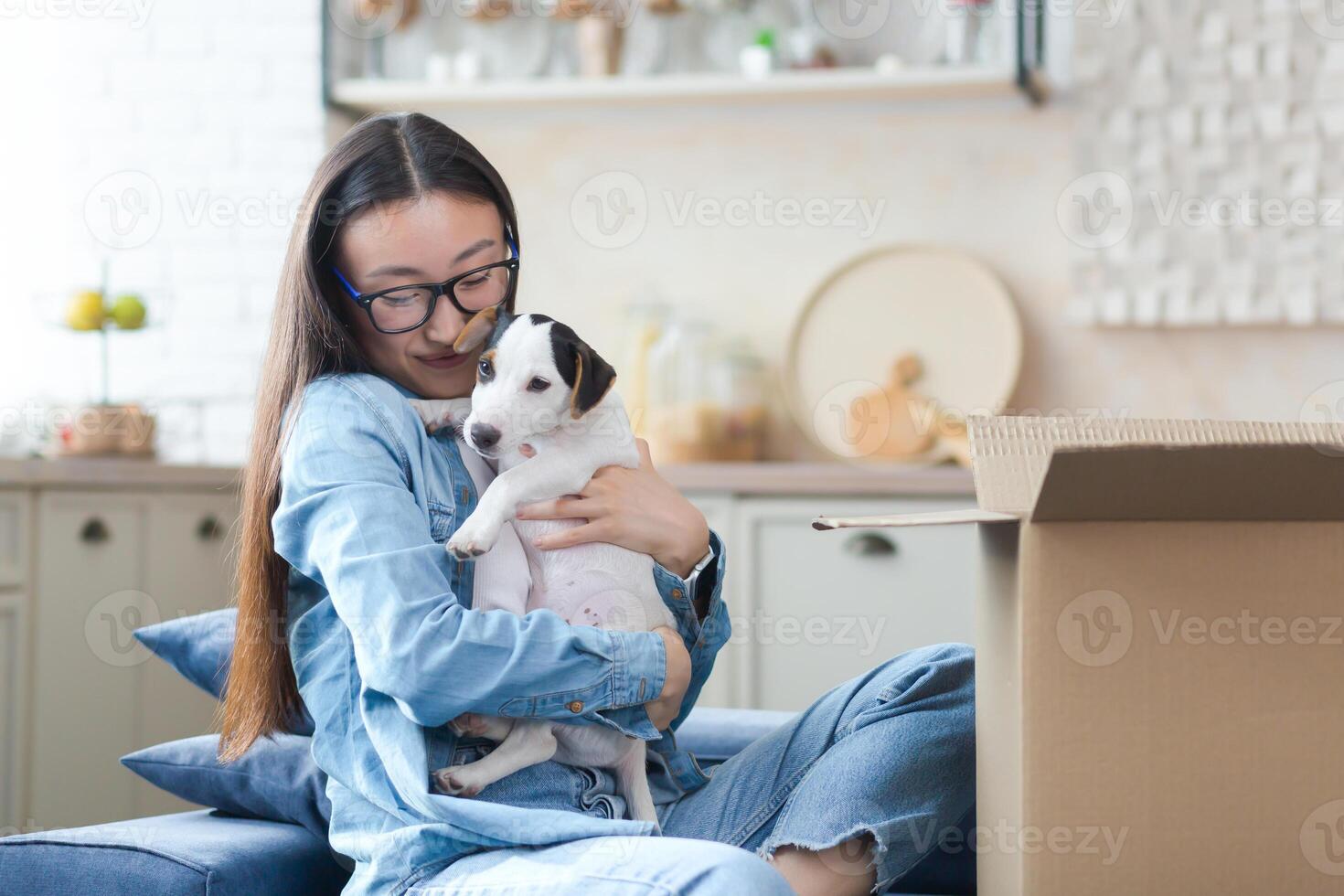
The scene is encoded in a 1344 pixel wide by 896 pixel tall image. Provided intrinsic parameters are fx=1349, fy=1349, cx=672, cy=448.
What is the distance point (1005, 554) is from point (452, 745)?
0.52 metres

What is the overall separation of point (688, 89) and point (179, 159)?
3.74 feet

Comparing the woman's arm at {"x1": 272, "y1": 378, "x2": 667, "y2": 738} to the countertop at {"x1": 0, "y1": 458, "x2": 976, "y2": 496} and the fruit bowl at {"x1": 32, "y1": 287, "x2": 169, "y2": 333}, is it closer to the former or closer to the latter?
the countertop at {"x1": 0, "y1": 458, "x2": 976, "y2": 496}

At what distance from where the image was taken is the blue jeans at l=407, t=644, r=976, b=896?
3.53ft

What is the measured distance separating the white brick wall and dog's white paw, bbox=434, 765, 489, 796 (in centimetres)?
204

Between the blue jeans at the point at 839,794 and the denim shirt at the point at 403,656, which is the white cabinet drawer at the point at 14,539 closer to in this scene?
the denim shirt at the point at 403,656

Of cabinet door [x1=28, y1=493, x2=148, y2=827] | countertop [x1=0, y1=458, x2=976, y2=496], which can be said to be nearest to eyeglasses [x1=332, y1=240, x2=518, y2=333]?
countertop [x1=0, y1=458, x2=976, y2=496]

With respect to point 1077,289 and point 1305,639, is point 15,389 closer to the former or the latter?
point 1077,289

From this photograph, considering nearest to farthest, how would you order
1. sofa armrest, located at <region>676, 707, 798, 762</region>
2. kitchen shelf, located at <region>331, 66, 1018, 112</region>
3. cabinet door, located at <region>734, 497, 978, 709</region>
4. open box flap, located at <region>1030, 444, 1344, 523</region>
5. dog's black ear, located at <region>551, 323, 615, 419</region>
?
open box flap, located at <region>1030, 444, 1344, 523</region>
dog's black ear, located at <region>551, 323, 615, 419</region>
sofa armrest, located at <region>676, 707, 798, 762</region>
cabinet door, located at <region>734, 497, 978, 709</region>
kitchen shelf, located at <region>331, 66, 1018, 112</region>

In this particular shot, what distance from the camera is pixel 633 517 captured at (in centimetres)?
133

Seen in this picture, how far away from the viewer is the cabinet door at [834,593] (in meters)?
2.63

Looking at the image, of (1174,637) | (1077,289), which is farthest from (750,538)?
(1174,637)

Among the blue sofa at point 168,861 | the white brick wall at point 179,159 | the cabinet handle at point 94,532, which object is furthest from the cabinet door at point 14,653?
the blue sofa at point 168,861

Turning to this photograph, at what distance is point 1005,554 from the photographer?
1.02m

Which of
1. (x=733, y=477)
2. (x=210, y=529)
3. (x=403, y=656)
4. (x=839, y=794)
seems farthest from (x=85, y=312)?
(x=839, y=794)
